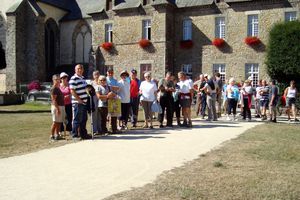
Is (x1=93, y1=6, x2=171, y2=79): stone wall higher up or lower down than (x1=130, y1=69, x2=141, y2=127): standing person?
higher up

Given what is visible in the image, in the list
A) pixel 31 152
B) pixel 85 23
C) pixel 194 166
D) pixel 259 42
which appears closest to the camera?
pixel 194 166

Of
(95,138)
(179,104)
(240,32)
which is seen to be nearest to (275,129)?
(179,104)

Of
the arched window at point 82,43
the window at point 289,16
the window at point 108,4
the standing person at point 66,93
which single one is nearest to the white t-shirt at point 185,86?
the standing person at point 66,93

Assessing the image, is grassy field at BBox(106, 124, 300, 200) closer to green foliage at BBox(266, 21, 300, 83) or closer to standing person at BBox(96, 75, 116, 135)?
standing person at BBox(96, 75, 116, 135)

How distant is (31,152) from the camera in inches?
350

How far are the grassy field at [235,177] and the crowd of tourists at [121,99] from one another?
364 centimetres

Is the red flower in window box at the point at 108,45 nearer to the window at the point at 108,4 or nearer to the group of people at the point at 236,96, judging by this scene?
the window at the point at 108,4

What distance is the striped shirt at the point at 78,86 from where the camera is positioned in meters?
10.6

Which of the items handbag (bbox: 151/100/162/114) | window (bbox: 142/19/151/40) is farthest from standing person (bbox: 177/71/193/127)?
window (bbox: 142/19/151/40)

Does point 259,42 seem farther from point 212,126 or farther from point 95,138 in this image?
point 95,138

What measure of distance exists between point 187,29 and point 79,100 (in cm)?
2305

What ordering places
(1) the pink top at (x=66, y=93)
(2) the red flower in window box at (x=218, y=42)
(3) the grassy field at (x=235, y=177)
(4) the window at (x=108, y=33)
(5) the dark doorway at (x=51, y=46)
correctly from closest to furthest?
(3) the grassy field at (x=235, y=177) < (1) the pink top at (x=66, y=93) < (2) the red flower in window box at (x=218, y=42) < (4) the window at (x=108, y=33) < (5) the dark doorway at (x=51, y=46)

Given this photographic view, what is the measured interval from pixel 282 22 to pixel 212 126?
16191 millimetres

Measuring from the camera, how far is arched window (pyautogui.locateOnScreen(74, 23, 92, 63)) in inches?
1538
